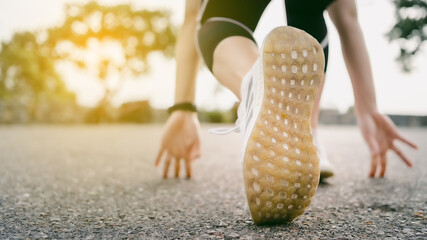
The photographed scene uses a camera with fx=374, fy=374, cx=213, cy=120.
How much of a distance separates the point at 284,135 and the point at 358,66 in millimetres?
878

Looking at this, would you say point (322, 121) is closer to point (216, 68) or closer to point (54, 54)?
point (54, 54)

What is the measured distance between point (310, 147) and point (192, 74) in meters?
0.83

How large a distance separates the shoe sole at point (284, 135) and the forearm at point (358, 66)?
2.38 feet

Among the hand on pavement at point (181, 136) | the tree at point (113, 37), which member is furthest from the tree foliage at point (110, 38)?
the hand on pavement at point (181, 136)

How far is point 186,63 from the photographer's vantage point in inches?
61.6

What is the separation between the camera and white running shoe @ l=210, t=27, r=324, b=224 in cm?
82

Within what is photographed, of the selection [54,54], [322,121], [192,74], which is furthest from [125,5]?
[192,74]

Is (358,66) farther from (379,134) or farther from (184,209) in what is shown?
(184,209)

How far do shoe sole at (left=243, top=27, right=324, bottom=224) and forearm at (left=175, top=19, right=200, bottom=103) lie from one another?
0.71 m

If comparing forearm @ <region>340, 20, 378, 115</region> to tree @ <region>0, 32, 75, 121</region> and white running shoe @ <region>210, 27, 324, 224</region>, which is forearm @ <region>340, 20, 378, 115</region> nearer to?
white running shoe @ <region>210, 27, 324, 224</region>

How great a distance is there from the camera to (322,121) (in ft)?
57.1

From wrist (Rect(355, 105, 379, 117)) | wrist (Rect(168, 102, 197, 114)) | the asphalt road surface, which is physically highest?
wrist (Rect(168, 102, 197, 114))

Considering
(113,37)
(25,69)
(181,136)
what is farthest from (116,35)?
(181,136)

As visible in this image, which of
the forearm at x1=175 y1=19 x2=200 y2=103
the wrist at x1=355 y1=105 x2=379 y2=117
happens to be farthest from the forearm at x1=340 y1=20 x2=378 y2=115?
the forearm at x1=175 y1=19 x2=200 y2=103
